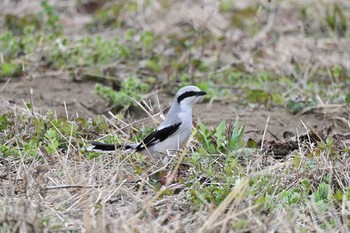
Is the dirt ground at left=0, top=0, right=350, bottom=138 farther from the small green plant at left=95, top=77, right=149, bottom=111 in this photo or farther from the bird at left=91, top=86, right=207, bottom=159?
the bird at left=91, top=86, right=207, bottom=159

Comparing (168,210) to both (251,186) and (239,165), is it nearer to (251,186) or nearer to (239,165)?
(251,186)

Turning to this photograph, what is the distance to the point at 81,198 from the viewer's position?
511cm

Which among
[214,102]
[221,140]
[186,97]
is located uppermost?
[186,97]

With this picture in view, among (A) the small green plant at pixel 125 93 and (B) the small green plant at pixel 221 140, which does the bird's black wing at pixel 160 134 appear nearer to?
(B) the small green plant at pixel 221 140

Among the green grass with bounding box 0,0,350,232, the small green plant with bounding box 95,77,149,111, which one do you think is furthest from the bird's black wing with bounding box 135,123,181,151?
the small green plant with bounding box 95,77,149,111

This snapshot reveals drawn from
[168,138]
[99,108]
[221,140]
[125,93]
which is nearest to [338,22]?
[125,93]

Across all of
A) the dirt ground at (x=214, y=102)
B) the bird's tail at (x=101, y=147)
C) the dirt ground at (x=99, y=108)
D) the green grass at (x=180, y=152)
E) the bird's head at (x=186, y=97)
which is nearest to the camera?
the green grass at (x=180, y=152)

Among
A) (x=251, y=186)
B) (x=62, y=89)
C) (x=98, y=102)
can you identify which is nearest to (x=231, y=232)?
Answer: (x=251, y=186)

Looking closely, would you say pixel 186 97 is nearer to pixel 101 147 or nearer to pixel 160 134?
pixel 160 134

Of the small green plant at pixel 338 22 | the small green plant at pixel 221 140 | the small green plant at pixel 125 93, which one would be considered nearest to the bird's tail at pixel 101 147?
the small green plant at pixel 221 140

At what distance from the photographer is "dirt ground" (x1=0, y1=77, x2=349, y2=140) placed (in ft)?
24.7

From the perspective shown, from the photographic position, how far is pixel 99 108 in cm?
797

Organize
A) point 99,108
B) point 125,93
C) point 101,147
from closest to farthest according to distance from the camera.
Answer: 1. point 101,147
2. point 125,93
3. point 99,108

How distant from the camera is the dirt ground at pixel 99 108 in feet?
24.7
